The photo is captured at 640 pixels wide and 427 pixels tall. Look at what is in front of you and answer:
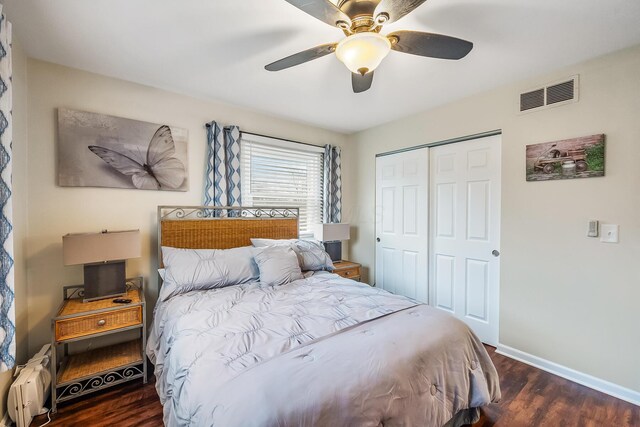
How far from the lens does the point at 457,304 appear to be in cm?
300

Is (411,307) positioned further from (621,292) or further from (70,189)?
(70,189)

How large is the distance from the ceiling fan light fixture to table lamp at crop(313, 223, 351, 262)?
218 cm

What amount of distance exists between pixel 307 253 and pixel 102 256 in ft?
5.46

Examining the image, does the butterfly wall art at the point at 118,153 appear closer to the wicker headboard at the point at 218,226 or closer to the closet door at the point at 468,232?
the wicker headboard at the point at 218,226

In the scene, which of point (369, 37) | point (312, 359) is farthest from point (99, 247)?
point (369, 37)

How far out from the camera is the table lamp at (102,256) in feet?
6.32

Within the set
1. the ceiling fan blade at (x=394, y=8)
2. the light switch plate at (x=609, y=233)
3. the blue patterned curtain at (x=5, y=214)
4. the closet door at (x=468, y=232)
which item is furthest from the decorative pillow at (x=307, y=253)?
the light switch plate at (x=609, y=233)

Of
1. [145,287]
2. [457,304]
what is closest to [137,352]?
[145,287]

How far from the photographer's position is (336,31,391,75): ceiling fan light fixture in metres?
1.40

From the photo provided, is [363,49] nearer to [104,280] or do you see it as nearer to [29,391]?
[104,280]

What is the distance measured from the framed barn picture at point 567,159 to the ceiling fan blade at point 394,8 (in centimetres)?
184

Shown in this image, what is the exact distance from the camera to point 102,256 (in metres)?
2.00

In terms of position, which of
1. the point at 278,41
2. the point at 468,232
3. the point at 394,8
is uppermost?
the point at 278,41

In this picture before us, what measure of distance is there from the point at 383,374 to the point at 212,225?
2179 mm
